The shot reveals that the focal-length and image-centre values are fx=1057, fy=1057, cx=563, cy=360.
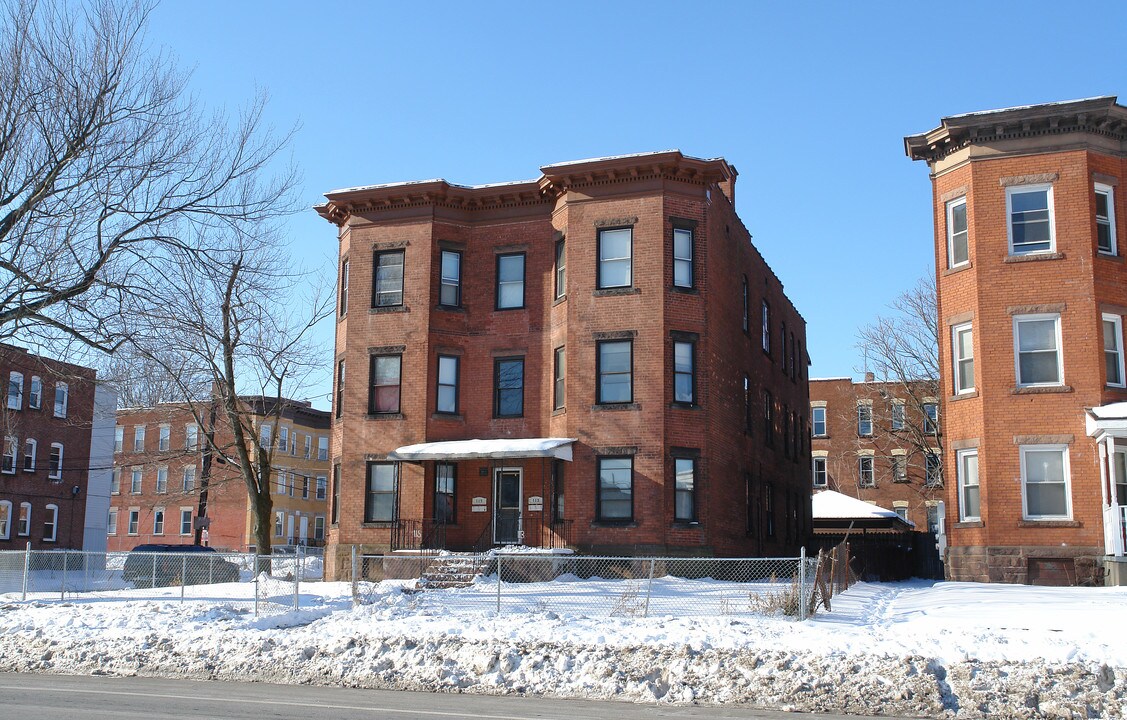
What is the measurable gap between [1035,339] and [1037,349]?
259mm

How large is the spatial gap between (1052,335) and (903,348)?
21.8 meters

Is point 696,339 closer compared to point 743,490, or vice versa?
point 696,339

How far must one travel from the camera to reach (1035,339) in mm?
26438

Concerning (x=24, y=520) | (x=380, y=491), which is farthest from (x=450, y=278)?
(x=24, y=520)

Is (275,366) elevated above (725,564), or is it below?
above

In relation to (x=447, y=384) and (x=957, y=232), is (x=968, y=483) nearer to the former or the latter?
(x=957, y=232)

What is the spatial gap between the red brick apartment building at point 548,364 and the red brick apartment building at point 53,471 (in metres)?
23.4

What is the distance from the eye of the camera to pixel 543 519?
95.8 feet

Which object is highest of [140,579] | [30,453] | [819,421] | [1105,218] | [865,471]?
[1105,218]

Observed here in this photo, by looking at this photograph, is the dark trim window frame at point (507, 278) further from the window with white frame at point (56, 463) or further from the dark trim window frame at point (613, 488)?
the window with white frame at point (56, 463)

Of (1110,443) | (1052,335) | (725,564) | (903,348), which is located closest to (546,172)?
(725,564)

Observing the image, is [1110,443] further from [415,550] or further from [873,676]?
[415,550]

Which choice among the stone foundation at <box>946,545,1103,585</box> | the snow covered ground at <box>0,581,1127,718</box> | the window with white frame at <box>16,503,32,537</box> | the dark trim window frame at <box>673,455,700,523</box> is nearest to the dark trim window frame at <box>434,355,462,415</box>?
the dark trim window frame at <box>673,455,700,523</box>

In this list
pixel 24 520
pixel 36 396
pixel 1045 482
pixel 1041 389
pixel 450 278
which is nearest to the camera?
pixel 1045 482
